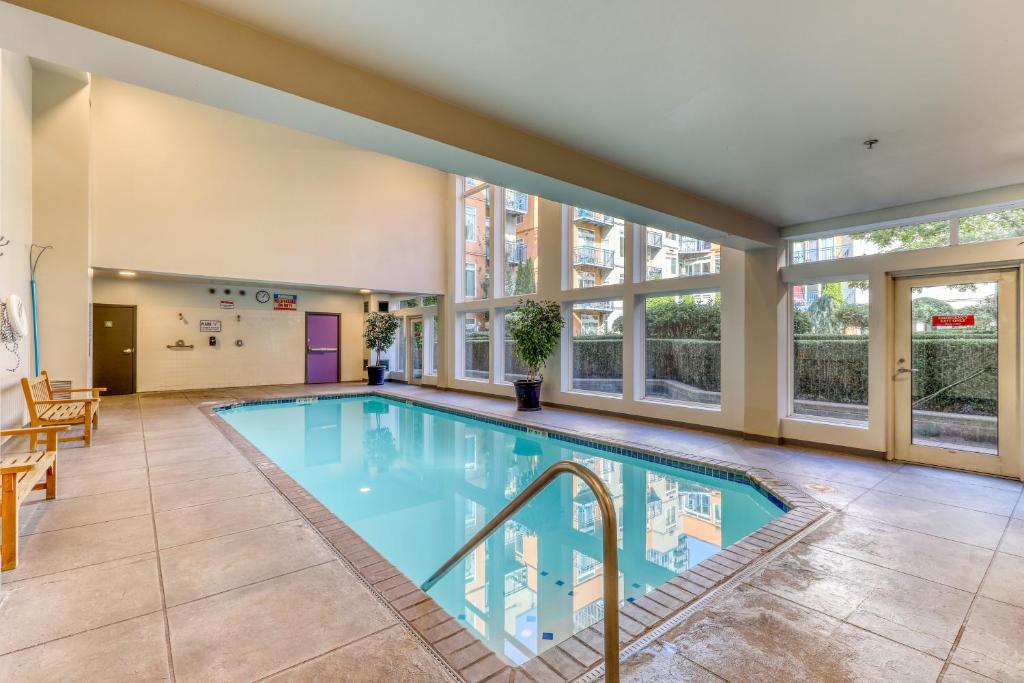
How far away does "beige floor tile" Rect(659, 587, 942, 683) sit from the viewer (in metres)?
1.69

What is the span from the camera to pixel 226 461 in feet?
14.4

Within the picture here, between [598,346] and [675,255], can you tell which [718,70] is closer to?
[675,255]

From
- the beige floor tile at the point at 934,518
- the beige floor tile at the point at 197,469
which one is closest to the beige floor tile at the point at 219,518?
the beige floor tile at the point at 197,469

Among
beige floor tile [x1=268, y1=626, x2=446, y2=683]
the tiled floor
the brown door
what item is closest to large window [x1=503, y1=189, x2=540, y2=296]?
the tiled floor

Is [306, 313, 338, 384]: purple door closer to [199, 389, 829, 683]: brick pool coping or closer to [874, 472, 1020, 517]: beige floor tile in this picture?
[199, 389, 829, 683]: brick pool coping

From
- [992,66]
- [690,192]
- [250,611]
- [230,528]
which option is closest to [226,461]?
[230,528]

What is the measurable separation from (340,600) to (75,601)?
1.20 metres

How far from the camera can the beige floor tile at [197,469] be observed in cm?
385

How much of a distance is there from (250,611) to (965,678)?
287 centimetres

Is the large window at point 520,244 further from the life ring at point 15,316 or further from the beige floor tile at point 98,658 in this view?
the beige floor tile at point 98,658

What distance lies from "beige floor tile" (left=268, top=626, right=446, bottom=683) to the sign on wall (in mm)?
10551

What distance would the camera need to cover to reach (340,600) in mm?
2117

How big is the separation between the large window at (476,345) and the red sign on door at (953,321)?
23.2 feet

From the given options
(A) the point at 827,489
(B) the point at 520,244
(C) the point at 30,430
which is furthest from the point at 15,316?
(A) the point at 827,489
